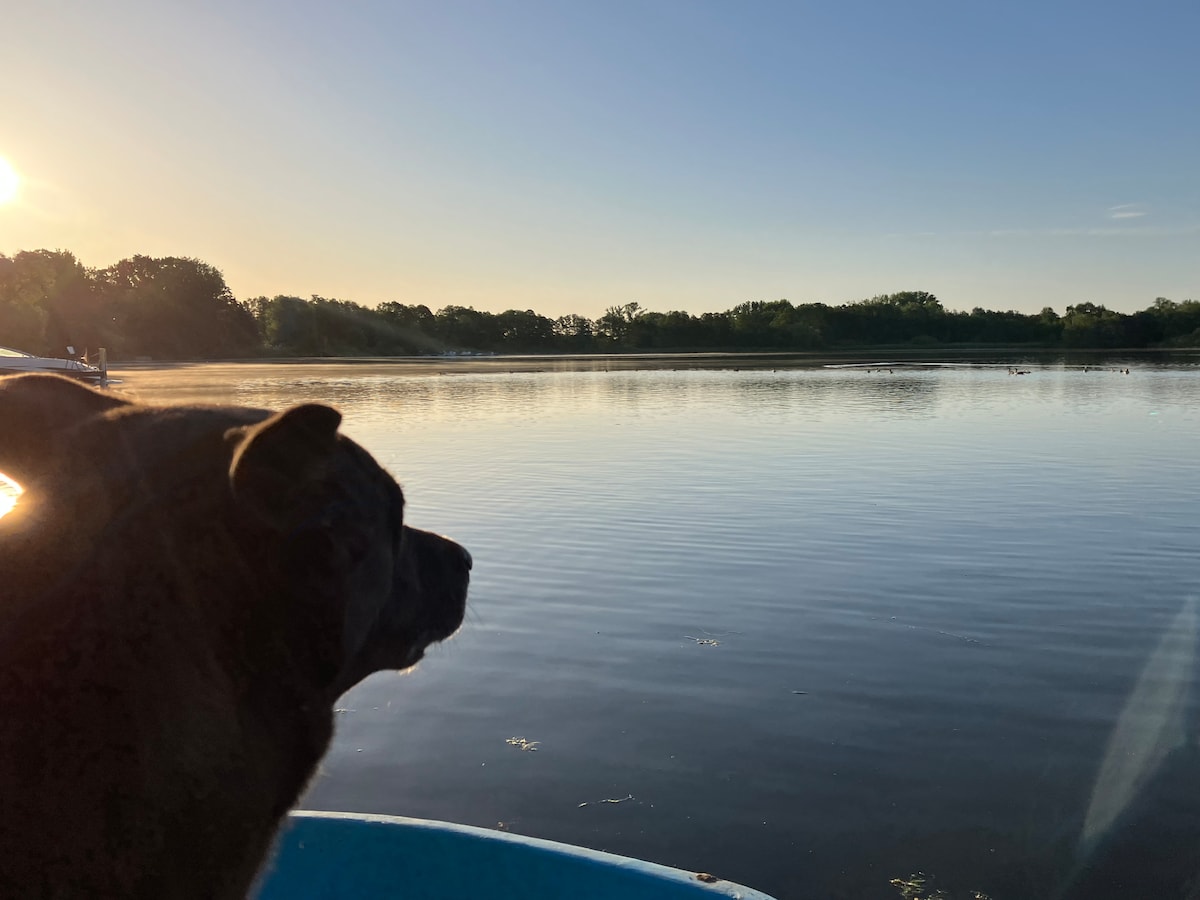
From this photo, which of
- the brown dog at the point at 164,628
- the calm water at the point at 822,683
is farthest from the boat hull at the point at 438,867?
the brown dog at the point at 164,628

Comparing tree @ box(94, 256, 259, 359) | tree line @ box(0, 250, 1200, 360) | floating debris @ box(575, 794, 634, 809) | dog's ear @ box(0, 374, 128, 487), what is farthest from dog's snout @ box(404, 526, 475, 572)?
tree @ box(94, 256, 259, 359)

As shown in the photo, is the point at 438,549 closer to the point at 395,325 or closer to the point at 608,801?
the point at 608,801

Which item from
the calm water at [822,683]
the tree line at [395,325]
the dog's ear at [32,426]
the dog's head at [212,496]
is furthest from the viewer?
the tree line at [395,325]

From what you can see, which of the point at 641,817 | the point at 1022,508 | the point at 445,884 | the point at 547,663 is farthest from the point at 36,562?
the point at 1022,508

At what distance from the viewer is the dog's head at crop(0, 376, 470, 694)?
5.76ft

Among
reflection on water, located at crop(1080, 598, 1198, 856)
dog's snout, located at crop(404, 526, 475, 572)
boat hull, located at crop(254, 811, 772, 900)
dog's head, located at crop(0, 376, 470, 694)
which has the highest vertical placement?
dog's head, located at crop(0, 376, 470, 694)

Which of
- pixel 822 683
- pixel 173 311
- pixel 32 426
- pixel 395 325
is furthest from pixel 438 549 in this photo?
pixel 395 325

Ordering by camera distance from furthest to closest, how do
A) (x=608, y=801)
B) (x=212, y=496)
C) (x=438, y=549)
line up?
(x=608, y=801)
(x=438, y=549)
(x=212, y=496)

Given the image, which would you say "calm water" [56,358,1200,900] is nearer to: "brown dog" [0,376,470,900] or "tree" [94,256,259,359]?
"brown dog" [0,376,470,900]

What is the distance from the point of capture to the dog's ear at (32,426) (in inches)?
75.1

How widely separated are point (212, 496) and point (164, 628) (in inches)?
10.3

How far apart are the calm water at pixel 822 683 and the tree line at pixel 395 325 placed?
94842 mm

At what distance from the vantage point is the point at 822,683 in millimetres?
7949

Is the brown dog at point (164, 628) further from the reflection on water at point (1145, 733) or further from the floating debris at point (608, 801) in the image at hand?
the reflection on water at point (1145, 733)
